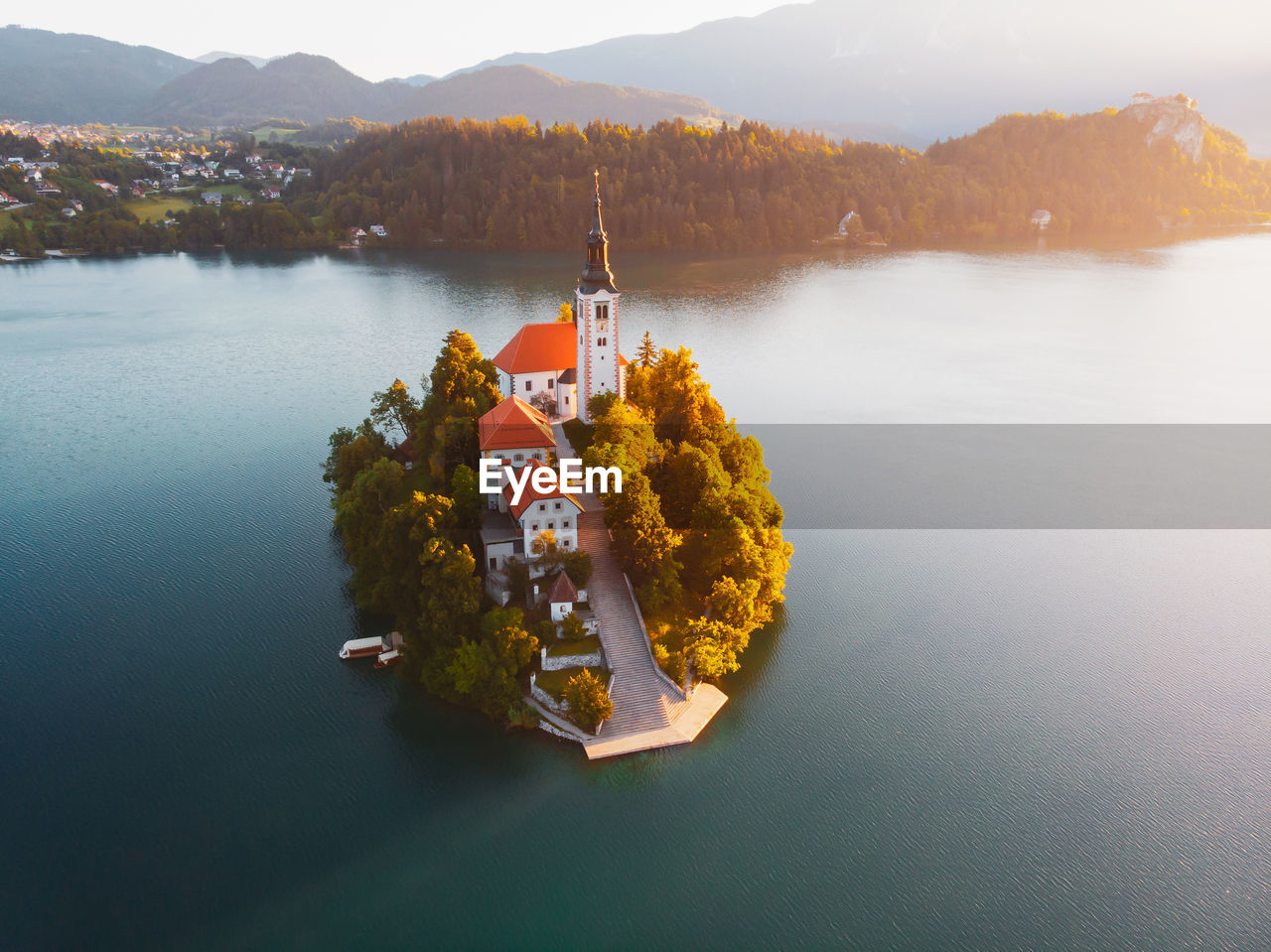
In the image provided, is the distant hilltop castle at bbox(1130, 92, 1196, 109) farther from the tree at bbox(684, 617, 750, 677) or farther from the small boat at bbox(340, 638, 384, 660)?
the small boat at bbox(340, 638, 384, 660)

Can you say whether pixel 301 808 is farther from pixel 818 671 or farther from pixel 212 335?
pixel 212 335

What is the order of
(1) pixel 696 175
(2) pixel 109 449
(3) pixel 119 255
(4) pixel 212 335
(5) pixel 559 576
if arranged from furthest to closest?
1. (1) pixel 696 175
2. (3) pixel 119 255
3. (4) pixel 212 335
4. (2) pixel 109 449
5. (5) pixel 559 576

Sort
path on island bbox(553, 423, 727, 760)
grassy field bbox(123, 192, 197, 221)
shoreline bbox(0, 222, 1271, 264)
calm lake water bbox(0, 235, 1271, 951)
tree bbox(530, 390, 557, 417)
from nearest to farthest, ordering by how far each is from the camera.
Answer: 1. calm lake water bbox(0, 235, 1271, 951)
2. path on island bbox(553, 423, 727, 760)
3. tree bbox(530, 390, 557, 417)
4. shoreline bbox(0, 222, 1271, 264)
5. grassy field bbox(123, 192, 197, 221)

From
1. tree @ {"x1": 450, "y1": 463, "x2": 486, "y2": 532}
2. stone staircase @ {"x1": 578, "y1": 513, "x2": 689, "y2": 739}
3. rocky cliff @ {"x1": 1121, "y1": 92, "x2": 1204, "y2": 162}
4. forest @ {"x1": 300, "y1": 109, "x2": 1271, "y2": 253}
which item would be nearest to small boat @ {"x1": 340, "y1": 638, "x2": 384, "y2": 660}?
tree @ {"x1": 450, "y1": 463, "x2": 486, "y2": 532}

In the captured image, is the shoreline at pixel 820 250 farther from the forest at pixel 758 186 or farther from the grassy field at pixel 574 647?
the grassy field at pixel 574 647

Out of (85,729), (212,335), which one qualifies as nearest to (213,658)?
(85,729)

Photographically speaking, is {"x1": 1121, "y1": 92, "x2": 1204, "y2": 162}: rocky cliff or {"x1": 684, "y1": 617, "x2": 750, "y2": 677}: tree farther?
{"x1": 1121, "y1": 92, "x2": 1204, "y2": 162}: rocky cliff

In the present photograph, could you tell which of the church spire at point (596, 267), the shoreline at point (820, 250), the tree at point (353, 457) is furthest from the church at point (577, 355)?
the shoreline at point (820, 250)

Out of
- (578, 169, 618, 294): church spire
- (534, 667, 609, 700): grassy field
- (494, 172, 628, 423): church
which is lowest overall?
(534, 667, 609, 700): grassy field
